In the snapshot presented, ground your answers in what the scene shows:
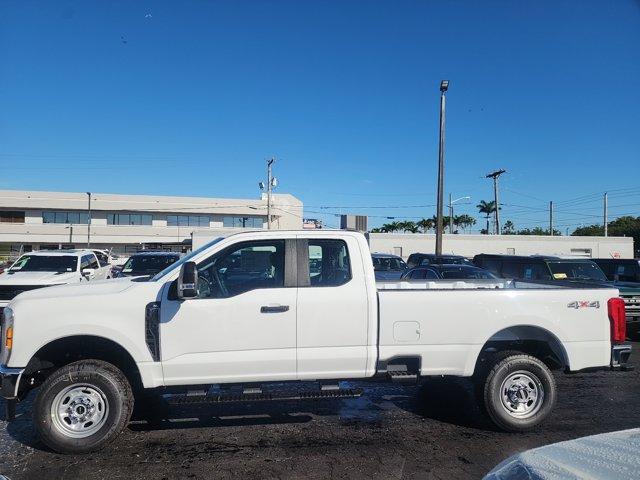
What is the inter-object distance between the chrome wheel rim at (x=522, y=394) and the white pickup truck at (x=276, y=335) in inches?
0.5

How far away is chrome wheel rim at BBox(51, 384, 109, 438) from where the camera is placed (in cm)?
443

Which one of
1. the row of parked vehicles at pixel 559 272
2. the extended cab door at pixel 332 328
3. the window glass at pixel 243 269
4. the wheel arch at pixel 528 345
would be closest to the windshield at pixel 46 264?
the row of parked vehicles at pixel 559 272

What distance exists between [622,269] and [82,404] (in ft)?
45.4

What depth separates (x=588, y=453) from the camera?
2332 mm

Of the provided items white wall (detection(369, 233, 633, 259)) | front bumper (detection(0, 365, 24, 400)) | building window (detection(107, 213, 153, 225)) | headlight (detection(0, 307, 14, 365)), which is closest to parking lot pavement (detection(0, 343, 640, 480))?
front bumper (detection(0, 365, 24, 400))

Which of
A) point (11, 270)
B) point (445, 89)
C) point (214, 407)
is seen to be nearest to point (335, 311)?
point (214, 407)

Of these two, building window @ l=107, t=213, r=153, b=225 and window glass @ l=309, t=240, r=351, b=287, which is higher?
building window @ l=107, t=213, r=153, b=225

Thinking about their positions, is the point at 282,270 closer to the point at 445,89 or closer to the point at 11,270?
the point at 11,270

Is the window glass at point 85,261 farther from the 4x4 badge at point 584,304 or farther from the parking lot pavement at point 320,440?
the 4x4 badge at point 584,304

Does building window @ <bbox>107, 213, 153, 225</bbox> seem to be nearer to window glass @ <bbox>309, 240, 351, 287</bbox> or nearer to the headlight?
the headlight

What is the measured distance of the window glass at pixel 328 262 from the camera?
496cm

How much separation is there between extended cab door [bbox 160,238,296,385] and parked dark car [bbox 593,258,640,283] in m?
11.3

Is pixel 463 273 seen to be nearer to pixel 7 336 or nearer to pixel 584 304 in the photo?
pixel 584 304

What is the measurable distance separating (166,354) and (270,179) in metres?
45.1
